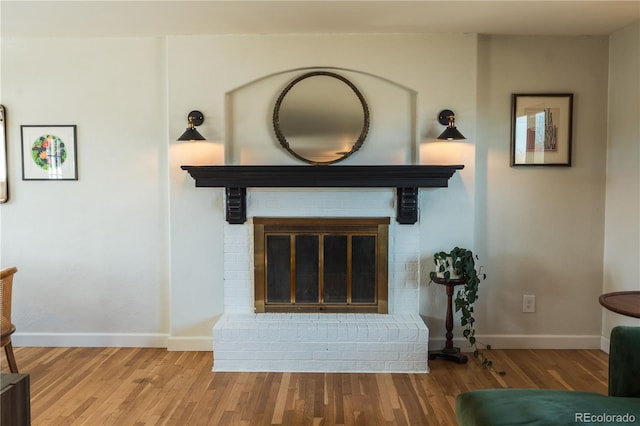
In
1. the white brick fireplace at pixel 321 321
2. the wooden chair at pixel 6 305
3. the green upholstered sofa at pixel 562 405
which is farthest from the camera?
the white brick fireplace at pixel 321 321

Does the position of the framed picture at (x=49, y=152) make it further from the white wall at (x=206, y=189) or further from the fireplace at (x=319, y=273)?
the fireplace at (x=319, y=273)

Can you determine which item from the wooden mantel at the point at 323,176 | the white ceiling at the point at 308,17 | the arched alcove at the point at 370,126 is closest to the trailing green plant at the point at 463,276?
the wooden mantel at the point at 323,176

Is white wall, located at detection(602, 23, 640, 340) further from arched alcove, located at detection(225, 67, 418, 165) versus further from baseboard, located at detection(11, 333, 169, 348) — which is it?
baseboard, located at detection(11, 333, 169, 348)

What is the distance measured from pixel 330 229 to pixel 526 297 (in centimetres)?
151

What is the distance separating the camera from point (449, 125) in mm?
3109

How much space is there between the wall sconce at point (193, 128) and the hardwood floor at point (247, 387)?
59.4 inches

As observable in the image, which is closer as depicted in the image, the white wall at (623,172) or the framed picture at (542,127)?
the white wall at (623,172)

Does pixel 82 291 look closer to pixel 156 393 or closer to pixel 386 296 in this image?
pixel 156 393

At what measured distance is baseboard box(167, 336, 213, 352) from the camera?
10.8 ft

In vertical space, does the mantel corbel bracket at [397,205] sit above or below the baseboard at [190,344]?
above

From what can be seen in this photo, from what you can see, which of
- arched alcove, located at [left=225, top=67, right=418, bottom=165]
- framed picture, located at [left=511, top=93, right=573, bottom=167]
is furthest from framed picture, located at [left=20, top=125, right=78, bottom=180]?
framed picture, located at [left=511, top=93, right=573, bottom=167]

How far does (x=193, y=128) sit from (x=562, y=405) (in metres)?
2.57

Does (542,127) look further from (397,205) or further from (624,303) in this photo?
(624,303)

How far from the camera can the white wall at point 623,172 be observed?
9.77 ft
